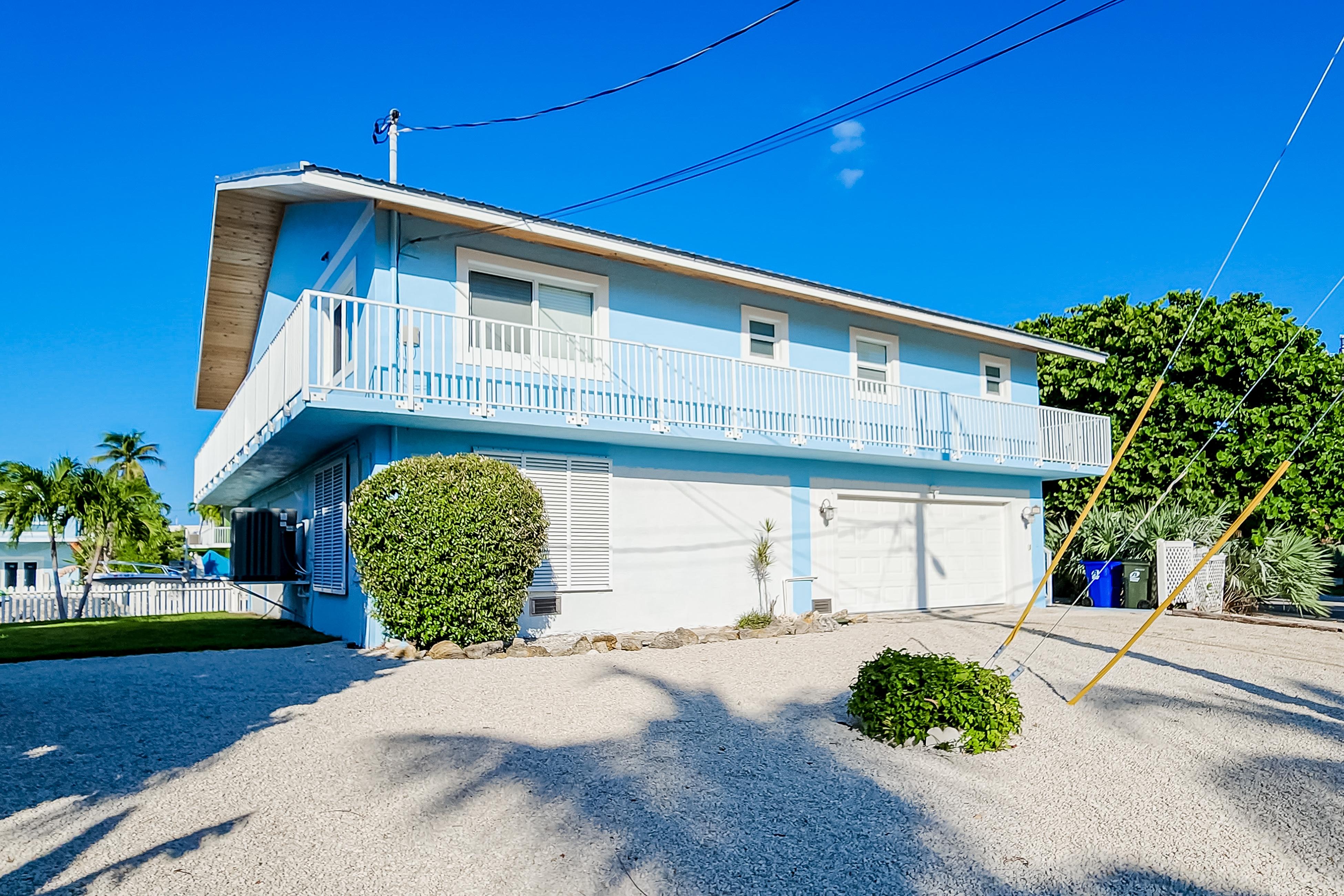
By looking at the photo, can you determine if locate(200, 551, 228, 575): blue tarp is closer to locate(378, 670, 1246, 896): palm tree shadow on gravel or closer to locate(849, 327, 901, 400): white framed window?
locate(849, 327, 901, 400): white framed window

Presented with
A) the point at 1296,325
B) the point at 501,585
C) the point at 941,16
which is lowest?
the point at 501,585

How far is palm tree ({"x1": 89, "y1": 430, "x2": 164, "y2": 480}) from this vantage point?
1692 inches

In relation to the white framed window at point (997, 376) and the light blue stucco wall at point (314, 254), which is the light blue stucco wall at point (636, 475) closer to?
the white framed window at point (997, 376)

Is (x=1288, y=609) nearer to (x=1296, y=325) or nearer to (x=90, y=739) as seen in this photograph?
(x=1296, y=325)

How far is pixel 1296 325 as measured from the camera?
65.0ft

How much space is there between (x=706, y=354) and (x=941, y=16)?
5.10 metres

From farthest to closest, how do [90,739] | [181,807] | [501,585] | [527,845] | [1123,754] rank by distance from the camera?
[501,585]
[90,739]
[1123,754]
[181,807]
[527,845]

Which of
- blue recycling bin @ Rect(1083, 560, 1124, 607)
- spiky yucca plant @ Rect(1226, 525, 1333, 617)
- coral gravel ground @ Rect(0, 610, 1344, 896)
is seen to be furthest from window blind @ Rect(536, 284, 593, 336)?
spiky yucca plant @ Rect(1226, 525, 1333, 617)

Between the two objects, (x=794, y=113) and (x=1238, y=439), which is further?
(x=1238, y=439)

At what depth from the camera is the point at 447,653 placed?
932 centimetres

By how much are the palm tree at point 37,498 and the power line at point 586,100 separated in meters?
10.0

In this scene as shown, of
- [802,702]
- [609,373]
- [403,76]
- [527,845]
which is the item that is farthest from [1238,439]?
[527,845]

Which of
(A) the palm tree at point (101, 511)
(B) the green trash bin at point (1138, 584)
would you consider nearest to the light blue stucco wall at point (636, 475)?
(B) the green trash bin at point (1138, 584)

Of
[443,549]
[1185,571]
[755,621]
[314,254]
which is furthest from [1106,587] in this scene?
[314,254]
